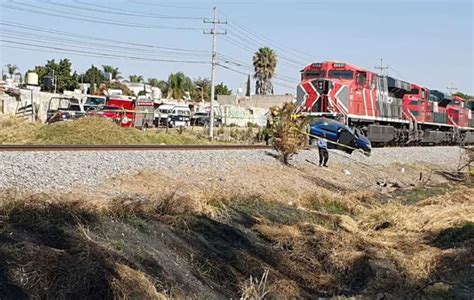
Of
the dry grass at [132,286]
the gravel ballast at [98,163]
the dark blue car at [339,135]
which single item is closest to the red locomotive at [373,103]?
the dark blue car at [339,135]

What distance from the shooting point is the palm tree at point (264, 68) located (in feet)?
281

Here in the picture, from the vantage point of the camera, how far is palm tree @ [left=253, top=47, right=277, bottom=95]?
85500 millimetres

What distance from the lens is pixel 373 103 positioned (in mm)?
31234

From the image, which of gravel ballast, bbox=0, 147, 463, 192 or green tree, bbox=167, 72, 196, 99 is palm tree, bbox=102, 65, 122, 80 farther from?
gravel ballast, bbox=0, 147, 463, 192

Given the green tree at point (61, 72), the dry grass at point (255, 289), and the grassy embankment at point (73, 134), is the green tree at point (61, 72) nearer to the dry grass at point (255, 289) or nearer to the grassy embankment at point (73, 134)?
the grassy embankment at point (73, 134)

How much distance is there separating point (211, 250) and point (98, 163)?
5736mm

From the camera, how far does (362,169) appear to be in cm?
2262

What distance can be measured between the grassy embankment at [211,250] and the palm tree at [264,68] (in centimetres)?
7368

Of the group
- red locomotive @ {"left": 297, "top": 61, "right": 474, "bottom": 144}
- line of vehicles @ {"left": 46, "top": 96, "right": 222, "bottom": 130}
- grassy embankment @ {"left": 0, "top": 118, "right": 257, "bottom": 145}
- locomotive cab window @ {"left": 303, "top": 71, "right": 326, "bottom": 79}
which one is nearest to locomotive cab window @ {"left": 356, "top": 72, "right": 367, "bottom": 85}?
red locomotive @ {"left": 297, "top": 61, "right": 474, "bottom": 144}

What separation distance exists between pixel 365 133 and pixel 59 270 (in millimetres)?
25232

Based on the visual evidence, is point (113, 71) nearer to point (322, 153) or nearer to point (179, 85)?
point (179, 85)

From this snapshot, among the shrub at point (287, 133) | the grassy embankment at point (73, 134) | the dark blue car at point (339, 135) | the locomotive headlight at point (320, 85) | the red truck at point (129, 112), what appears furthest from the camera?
the red truck at point (129, 112)

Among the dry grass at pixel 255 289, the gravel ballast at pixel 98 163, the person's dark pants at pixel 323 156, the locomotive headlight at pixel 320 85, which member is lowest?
the dry grass at pixel 255 289

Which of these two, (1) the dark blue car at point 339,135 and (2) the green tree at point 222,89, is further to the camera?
(2) the green tree at point 222,89
